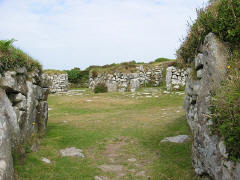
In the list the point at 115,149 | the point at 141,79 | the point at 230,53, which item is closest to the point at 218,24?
the point at 230,53

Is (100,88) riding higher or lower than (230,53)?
lower

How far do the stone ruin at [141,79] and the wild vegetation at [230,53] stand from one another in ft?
54.2

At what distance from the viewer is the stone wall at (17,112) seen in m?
5.44

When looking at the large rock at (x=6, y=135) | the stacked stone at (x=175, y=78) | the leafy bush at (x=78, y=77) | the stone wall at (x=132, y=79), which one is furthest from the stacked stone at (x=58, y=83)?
the large rock at (x=6, y=135)

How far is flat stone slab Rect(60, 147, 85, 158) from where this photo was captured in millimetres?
7979

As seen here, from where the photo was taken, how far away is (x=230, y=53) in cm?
614

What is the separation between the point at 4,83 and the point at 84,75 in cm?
3383

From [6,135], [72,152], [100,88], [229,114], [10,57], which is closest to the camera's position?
[229,114]

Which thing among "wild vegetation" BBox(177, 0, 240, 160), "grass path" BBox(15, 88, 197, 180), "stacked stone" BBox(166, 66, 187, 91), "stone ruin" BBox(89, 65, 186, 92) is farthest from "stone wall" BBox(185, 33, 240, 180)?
"stone ruin" BBox(89, 65, 186, 92)

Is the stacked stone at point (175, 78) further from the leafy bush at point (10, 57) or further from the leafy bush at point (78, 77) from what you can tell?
the leafy bush at point (10, 57)

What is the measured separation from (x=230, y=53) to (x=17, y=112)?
20.4 ft

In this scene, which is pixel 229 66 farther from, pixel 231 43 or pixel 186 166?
pixel 186 166

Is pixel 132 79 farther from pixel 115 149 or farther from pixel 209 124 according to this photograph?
pixel 209 124

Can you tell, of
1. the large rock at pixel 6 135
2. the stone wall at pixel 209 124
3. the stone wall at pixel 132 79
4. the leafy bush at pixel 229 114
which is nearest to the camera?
the leafy bush at pixel 229 114
